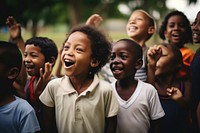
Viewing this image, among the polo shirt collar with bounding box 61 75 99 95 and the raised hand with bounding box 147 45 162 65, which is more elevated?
the raised hand with bounding box 147 45 162 65

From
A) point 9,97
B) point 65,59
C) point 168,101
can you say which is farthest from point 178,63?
point 9,97

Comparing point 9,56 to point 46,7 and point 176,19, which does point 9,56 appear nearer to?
point 176,19

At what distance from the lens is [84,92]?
2.63 meters

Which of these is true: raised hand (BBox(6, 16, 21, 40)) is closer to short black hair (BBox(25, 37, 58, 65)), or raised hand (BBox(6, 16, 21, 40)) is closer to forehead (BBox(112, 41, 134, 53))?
short black hair (BBox(25, 37, 58, 65))

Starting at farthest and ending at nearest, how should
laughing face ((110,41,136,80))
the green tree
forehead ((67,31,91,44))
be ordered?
the green tree
laughing face ((110,41,136,80))
forehead ((67,31,91,44))

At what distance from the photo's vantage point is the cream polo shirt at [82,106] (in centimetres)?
259

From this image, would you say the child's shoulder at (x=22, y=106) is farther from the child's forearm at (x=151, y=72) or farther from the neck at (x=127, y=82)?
the child's forearm at (x=151, y=72)

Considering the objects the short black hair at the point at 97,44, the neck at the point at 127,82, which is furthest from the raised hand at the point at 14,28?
the neck at the point at 127,82

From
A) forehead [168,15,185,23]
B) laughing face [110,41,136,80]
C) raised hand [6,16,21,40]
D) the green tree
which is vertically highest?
the green tree

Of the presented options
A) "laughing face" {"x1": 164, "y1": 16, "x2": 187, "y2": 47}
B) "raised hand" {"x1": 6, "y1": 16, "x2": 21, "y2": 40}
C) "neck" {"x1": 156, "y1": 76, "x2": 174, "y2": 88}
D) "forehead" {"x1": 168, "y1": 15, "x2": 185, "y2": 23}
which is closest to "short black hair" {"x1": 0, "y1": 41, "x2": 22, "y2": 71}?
"raised hand" {"x1": 6, "y1": 16, "x2": 21, "y2": 40}

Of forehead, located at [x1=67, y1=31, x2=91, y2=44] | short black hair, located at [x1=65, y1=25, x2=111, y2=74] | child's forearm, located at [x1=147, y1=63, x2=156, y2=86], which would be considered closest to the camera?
forehead, located at [x1=67, y1=31, x2=91, y2=44]

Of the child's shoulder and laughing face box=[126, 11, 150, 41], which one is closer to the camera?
the child's shoulder

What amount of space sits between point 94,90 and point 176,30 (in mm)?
1745

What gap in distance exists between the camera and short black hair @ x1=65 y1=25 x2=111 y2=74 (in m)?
2.85
